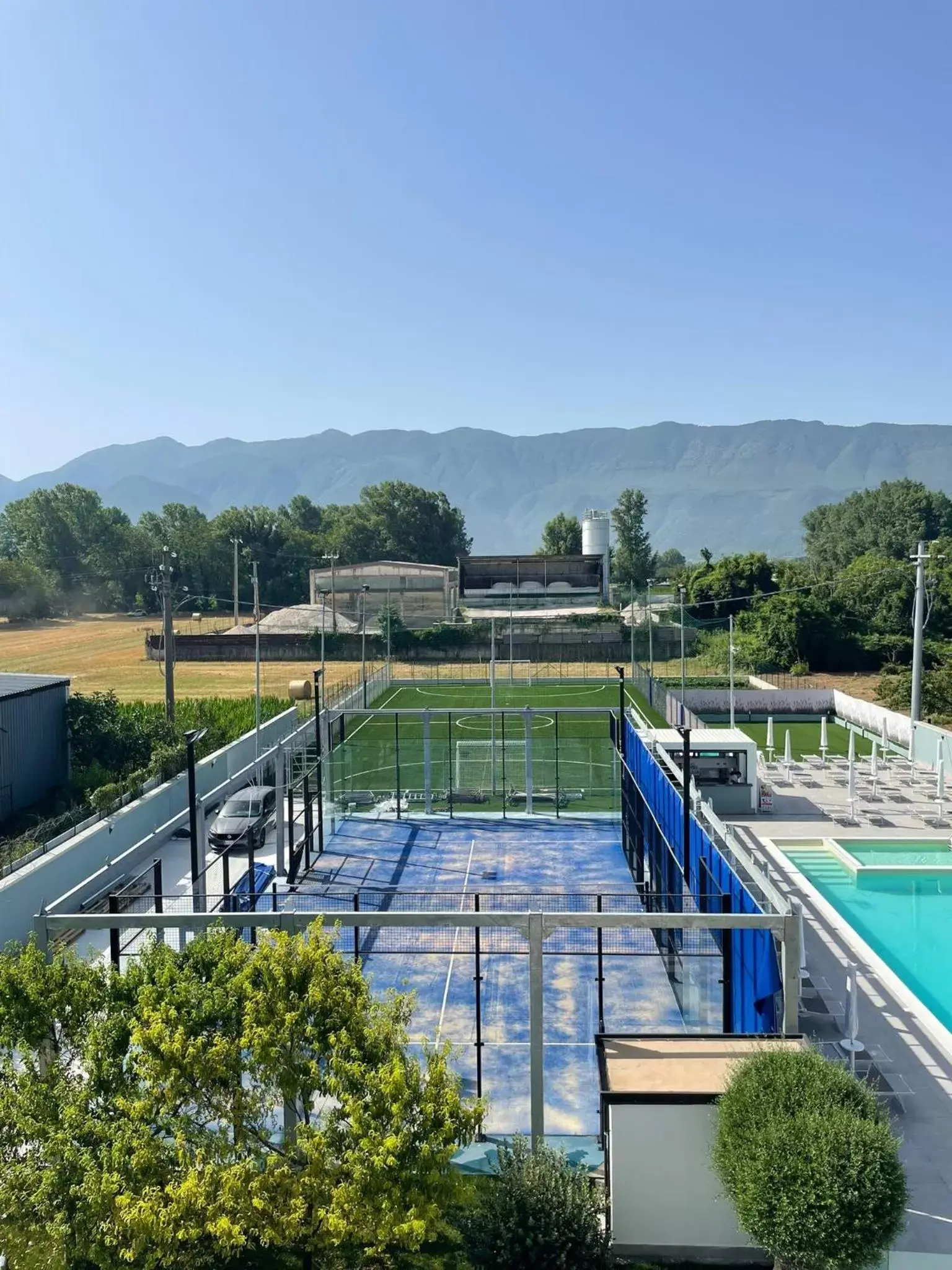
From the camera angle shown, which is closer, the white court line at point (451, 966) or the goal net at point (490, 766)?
the white court line at point (451, 966)

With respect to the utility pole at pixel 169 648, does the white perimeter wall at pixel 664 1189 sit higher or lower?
lower

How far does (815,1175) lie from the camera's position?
779cm

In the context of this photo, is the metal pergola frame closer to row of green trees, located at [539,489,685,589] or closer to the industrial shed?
the industrial shed

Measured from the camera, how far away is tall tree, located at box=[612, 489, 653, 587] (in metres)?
131

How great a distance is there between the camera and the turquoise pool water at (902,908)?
58.2 ft

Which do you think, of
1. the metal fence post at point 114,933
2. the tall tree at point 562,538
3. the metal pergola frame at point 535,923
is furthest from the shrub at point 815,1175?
the tall tree at point 562,538

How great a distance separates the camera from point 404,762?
113 ft

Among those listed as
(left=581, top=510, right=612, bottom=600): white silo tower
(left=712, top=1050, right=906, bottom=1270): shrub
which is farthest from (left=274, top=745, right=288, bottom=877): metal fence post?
(left=581, top=510, right=612, bottom=600): white silo tower

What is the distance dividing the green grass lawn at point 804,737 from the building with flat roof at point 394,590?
40.5 meters

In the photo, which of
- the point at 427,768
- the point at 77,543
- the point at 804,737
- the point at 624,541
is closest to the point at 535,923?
the point at 427,768

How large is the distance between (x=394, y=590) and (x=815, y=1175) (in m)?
77.9

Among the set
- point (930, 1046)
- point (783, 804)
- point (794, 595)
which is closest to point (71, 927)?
point (930, 1046)

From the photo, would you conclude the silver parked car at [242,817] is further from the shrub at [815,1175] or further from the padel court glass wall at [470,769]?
the shrub at [815,1175]

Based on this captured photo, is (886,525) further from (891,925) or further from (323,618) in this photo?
(891,925)
